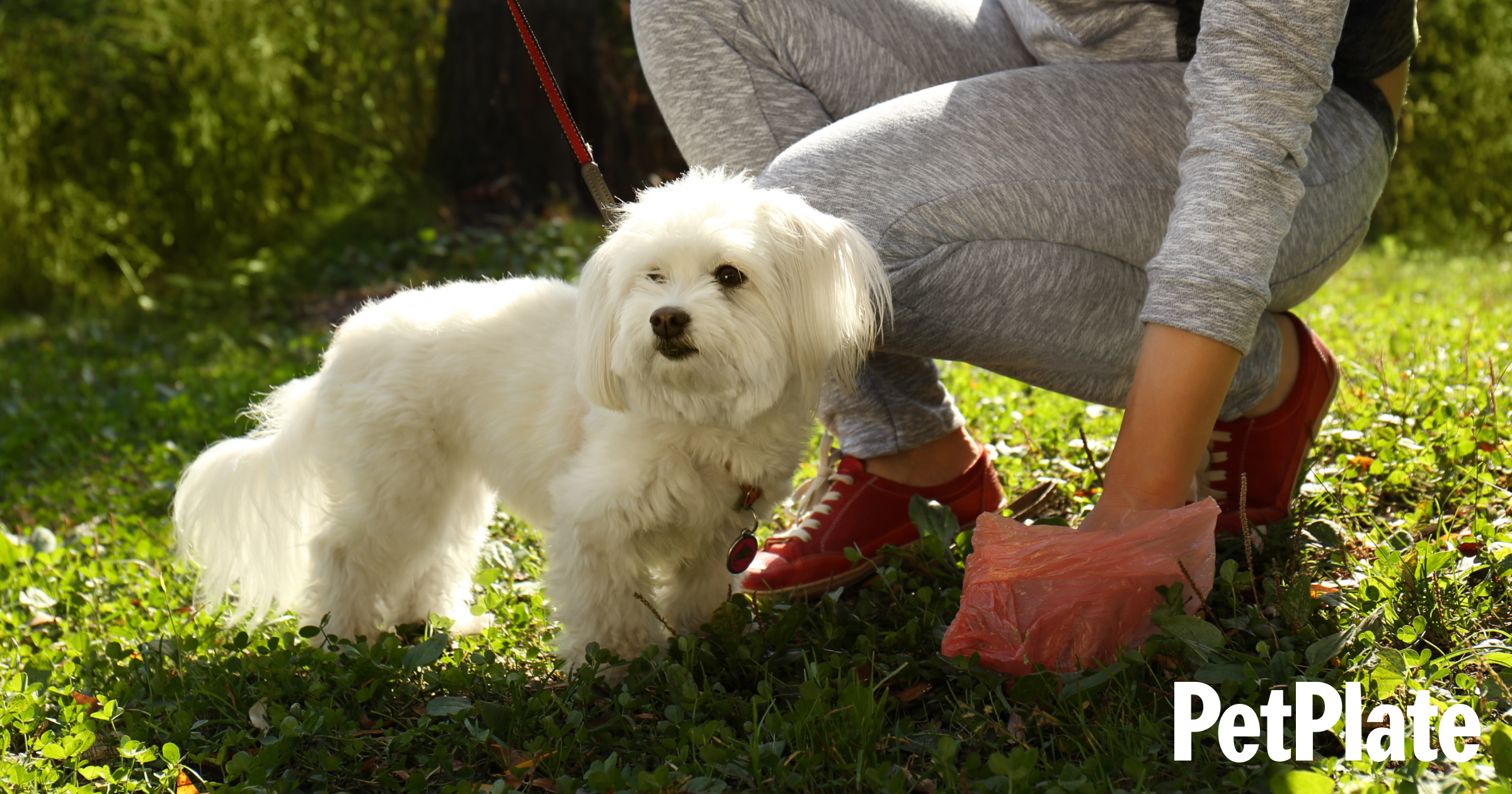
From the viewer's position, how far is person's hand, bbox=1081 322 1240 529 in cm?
173

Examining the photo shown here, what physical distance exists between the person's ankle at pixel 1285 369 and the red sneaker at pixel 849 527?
0.59m

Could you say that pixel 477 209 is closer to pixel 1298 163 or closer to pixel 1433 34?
pixel 1298 163

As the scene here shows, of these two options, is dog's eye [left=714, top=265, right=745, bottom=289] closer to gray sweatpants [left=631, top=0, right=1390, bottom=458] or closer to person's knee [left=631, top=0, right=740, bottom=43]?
gray sweatpants [left=631, top=0, right=1390, bottom=458]

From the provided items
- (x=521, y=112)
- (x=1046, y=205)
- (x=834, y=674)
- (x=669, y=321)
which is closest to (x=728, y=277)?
(x=669, y=321)

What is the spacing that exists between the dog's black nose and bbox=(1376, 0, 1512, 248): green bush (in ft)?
24.6

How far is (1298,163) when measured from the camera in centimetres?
181

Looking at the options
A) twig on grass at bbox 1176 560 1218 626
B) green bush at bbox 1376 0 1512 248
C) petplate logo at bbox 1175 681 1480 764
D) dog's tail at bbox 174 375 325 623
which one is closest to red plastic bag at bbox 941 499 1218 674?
twig on grass at bbox 1176 560 1218 626

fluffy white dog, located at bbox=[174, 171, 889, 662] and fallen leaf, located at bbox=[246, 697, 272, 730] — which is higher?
fluffy white dog, located at bbox=[174, 171, 889, 662]

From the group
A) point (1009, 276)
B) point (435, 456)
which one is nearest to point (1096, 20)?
point (1009, 276)

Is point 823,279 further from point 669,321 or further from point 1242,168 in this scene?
point 1242,168

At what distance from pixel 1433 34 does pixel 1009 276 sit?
7.65 meters

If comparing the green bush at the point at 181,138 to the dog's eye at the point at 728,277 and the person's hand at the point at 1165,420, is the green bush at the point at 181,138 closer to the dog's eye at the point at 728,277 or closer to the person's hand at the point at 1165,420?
the dog's eye at the point at 728,277

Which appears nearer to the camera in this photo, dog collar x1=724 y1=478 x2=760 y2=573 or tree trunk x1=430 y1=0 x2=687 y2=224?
dog collar x1=724 y1=478 x2=760 y2=573

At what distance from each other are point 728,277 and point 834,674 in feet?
2.34
